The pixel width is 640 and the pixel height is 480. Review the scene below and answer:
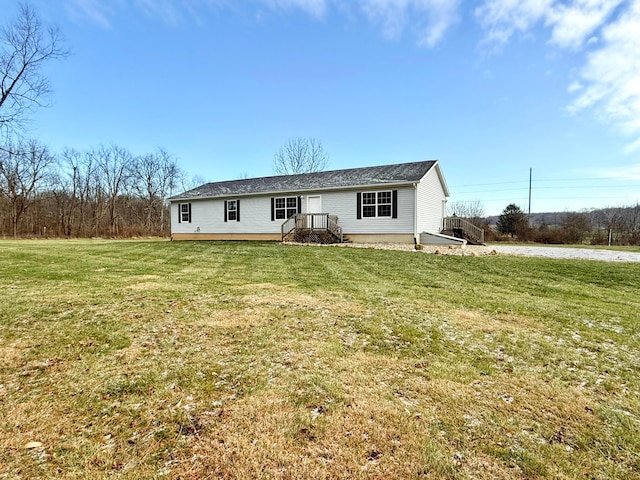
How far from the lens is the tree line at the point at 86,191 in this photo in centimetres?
Answer: 2833

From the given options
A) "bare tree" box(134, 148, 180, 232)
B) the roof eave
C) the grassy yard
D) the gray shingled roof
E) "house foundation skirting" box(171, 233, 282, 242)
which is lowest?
the grassy yard

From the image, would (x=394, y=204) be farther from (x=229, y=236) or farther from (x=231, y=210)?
(x=229, y=236)

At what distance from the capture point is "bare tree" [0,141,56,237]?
89.7 feet

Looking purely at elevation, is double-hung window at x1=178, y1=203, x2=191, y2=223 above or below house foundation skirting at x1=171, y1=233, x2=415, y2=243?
above

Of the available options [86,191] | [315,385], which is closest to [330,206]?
[315,385]

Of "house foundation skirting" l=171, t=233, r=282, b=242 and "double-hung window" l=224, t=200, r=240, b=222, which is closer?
"house foundation skirting" l=171, t=233, r=282, b=242

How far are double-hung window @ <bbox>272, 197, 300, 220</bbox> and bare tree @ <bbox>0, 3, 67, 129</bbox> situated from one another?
11341 millimetres

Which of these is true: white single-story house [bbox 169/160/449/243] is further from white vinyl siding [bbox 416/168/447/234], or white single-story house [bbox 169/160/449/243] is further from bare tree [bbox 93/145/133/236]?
bare tree [bbox 93/145/133/236]

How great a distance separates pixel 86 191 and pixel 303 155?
74.6 ft

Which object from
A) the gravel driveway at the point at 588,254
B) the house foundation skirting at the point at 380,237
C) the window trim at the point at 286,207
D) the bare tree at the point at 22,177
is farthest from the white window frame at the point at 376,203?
the bare tree at the point at 22,177

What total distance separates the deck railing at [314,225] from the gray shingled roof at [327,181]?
1.43 m

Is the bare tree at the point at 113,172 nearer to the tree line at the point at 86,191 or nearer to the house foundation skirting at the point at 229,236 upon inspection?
the tree line at the point at 86,191

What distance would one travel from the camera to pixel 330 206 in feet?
53.4

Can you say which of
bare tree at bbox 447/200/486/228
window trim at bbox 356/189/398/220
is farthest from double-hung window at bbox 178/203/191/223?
bare tree at bbox 447/200/486/228
